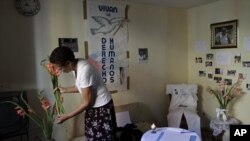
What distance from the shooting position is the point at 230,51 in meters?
3.27

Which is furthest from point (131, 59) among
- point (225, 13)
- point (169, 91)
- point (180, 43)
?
point (225, 13)

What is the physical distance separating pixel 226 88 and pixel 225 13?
3.59ft

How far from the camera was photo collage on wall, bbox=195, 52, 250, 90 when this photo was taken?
3178 mm

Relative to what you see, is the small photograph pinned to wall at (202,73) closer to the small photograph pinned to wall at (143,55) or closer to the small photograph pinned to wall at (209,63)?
the small photograph pinned to wall at (209,63)

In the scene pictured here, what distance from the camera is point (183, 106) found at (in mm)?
3426

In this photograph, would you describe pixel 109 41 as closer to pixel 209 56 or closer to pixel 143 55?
pixel 143 55

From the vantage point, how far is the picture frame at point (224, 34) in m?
3.19

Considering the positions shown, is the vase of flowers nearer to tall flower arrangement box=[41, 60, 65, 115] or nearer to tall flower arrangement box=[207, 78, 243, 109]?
tall flower arrangement box=[207, 78, 243, 109]

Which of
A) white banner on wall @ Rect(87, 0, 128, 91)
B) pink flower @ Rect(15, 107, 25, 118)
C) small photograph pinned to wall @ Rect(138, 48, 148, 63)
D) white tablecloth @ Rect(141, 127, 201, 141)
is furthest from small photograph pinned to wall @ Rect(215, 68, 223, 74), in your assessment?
pink flower @ Rect(15, 107, 25, 118)

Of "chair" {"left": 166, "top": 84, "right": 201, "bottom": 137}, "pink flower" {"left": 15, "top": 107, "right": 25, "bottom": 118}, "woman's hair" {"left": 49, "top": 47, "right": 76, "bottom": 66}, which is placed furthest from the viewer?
"chair" {"left": 166, "top": 84, "right": 201, "bottom": 137}

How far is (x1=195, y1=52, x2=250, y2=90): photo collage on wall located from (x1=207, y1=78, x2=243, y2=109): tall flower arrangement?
9 cm

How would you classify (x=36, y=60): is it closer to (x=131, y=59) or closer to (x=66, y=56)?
(x=66, y=56)

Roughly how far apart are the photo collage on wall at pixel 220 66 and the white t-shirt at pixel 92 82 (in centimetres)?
210

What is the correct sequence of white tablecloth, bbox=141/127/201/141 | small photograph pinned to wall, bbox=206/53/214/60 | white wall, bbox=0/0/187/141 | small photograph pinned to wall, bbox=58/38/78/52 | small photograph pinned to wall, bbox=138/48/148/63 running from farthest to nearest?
small photograph pinned to wall, bbox=206/53/214/60 → small photograph pinned to wall, bbox=138/48/148/63 → small photograph pinned to wall, bbox=58/38/78/52 → white wall, bbox=0/0/187/141 → white tablecloth, bbox=141/127/201/141
